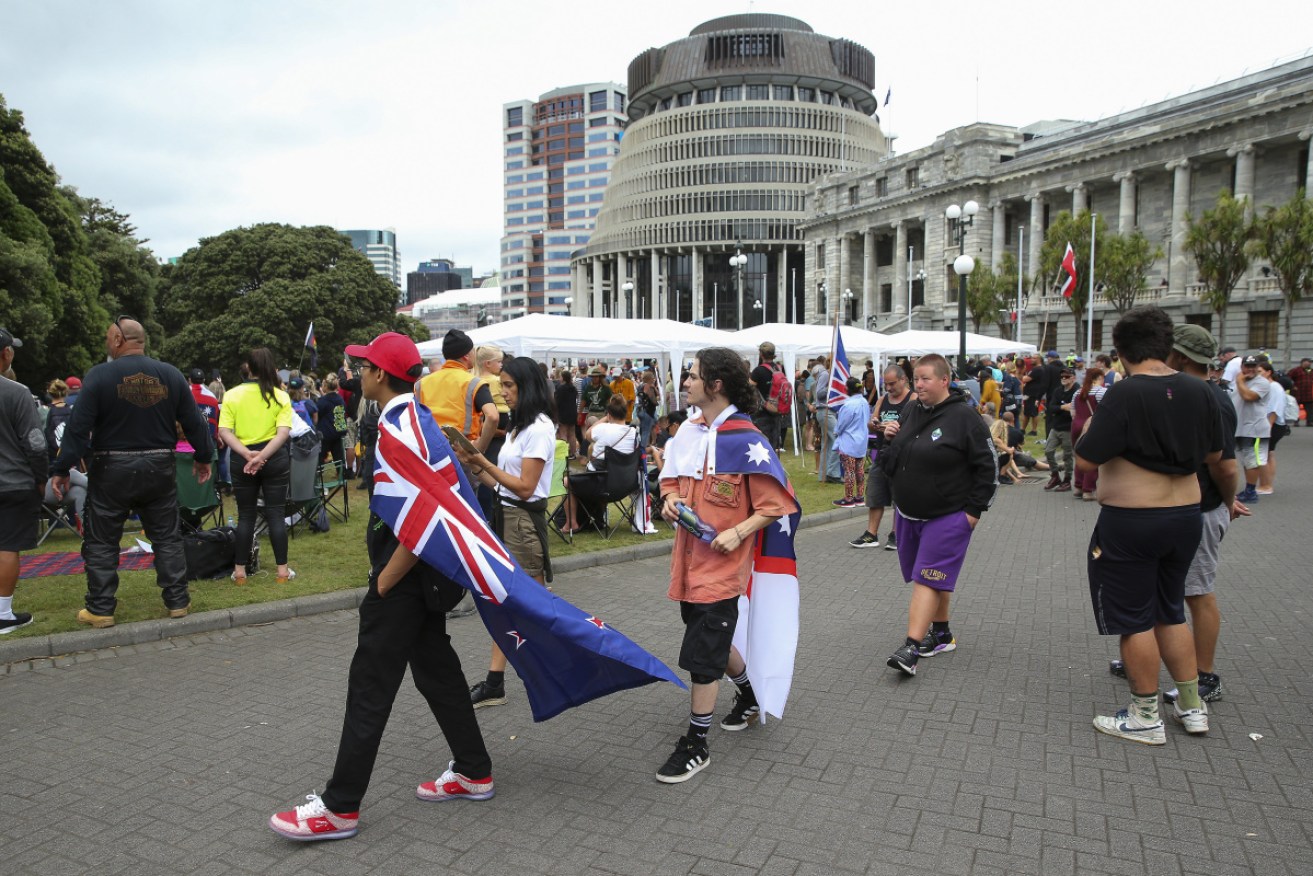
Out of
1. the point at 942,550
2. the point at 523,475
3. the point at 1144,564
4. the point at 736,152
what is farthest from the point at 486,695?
the point at 736,152

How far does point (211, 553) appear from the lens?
7.77 m

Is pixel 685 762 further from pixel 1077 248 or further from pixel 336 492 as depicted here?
pixel 1077 248

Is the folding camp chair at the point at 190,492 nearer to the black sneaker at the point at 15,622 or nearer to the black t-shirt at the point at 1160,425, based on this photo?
the black sneaker at the point at 15,622

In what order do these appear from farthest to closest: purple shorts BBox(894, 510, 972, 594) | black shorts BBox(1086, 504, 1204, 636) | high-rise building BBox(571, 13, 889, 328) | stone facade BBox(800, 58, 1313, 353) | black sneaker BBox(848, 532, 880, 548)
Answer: high-rise building BBox(571, 13, 889, 328), stone facade BBox(800, 58, 1313, 353), black sneaker BBox(848, 532, 880, 548), purple shorts BBox(894, 510, 972, 594), black shorts BBox(1086, 504, 1204, 636)

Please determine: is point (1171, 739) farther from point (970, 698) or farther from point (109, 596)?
point (109, 596)

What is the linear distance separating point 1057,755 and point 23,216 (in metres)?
29.2

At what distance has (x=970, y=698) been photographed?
5035 mm

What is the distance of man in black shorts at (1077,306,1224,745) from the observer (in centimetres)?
416

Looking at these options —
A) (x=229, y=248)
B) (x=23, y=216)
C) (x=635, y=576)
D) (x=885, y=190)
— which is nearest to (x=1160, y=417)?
(x=635, y=576)

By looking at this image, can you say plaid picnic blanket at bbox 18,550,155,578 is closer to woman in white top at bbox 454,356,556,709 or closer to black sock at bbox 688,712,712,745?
woman in white top at bbox 454,356,556,709

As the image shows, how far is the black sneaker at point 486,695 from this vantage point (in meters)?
4.94

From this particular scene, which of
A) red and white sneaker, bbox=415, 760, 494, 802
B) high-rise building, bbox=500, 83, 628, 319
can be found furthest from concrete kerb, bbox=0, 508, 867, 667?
high-rise building, bbox=500, 83, 628, 319

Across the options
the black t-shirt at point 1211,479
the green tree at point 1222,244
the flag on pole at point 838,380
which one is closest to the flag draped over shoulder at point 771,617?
the black t-shirt at point 1211,479

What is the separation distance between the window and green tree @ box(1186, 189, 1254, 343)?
9.72m
